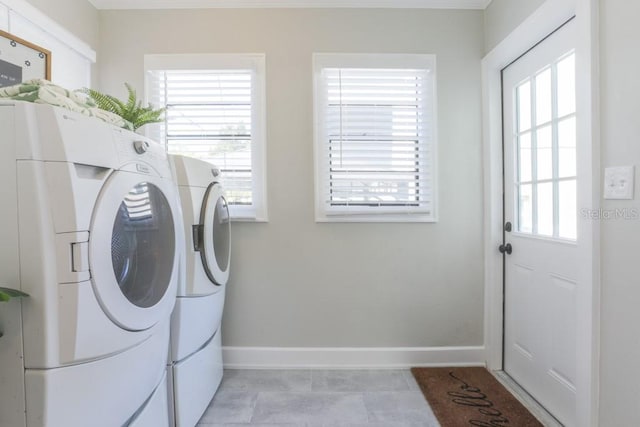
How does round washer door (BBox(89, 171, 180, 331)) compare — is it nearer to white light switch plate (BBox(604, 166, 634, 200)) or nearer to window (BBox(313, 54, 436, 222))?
window (BBox(313, 54, 436, 222))

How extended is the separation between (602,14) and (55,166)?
1.96 meters

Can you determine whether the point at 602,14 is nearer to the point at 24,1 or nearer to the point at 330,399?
the point at 330,399

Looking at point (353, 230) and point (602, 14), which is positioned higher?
point (602, 14)

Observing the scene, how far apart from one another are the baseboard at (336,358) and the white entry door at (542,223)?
40 cm

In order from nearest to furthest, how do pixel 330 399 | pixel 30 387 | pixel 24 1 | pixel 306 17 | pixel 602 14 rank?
1. pixel 30 387
2. pixel 602 14
3. pixel 24 1
4. pixel 330 399
5. pixel 306 17

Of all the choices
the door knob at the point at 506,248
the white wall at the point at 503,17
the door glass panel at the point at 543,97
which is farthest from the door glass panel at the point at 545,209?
the white wall at the point at 503,17

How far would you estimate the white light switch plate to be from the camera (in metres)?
1.07

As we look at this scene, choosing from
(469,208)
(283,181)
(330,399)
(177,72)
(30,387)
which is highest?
(177,72)

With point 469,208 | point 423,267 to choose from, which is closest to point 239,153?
point 423,267

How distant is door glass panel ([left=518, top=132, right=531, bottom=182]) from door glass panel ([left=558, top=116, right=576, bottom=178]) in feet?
0.75

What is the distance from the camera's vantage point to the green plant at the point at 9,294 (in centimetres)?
66

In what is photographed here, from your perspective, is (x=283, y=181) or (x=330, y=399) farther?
(x=283, y=181)

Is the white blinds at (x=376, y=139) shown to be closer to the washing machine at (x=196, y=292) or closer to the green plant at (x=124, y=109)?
the washing machine at (x=196, y=292)

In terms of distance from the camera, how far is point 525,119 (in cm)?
176
